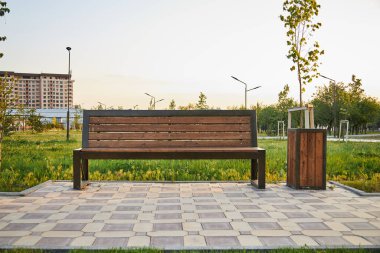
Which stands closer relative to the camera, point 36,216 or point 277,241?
point 277,241

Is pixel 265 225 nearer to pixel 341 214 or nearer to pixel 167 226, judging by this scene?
pixel 167 226

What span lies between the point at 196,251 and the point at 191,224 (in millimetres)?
952

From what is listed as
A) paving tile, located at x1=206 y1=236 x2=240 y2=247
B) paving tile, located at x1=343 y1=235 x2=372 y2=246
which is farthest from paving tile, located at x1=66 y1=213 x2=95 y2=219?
paving tile, located at x1=343 y1=235 x2=372 y2=246

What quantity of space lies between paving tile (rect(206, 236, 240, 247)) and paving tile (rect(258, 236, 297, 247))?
10.5 inches

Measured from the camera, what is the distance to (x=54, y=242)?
387 cm

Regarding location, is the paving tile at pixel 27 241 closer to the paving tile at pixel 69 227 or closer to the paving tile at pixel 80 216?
the paving tile at pixel 69 227

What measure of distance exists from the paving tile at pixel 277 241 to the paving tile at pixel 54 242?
1.89m

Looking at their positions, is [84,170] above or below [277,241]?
above

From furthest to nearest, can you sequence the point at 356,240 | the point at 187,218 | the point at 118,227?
the point at 187,218 < the point at 118,227 < the point at 356,240

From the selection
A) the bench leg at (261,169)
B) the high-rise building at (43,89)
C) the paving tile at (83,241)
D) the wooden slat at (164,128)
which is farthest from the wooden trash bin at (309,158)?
the high-rise building at (43,89)

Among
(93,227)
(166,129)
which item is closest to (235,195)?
(166,129)

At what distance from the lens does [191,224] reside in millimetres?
4520

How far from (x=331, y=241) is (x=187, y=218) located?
1662 mm

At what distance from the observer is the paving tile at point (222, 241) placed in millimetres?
3792
